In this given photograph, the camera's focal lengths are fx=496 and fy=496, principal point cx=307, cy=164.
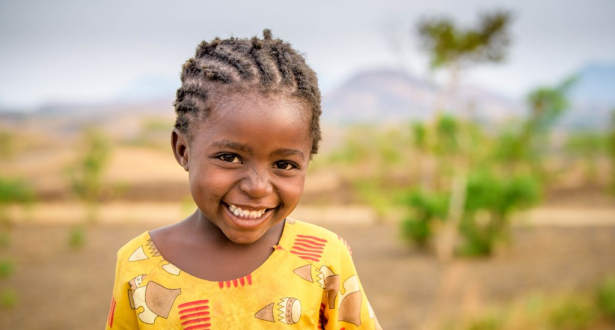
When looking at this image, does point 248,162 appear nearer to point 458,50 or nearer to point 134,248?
point 134,248

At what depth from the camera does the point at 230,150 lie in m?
1.28

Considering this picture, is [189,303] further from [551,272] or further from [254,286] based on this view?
[551,272]

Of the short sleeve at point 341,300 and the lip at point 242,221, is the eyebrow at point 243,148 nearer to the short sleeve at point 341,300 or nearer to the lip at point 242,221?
the lip at point 242,221

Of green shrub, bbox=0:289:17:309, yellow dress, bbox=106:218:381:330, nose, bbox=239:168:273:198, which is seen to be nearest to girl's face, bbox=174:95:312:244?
nose, bbox=239:168:273:198

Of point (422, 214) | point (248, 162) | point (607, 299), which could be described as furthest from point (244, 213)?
point (422, 214)

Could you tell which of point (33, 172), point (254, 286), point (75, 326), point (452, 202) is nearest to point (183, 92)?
point (254, 286)

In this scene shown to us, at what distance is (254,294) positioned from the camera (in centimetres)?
135

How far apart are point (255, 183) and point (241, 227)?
15cm

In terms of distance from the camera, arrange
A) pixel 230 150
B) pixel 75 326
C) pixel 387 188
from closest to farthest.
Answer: pixel 230 150 → pixel 75 326 → pixel 387 188

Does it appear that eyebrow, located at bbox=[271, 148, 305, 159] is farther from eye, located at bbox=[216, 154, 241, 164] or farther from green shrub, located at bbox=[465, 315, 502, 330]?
green shrub, located at bbox=[465, 315, 502, 330]

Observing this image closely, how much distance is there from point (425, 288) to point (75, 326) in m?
4.94

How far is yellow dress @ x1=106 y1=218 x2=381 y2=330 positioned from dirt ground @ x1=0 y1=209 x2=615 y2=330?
440 centimetres

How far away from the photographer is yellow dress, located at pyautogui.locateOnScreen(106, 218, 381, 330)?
132cm

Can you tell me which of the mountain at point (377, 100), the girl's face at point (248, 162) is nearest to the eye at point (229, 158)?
the girl's face at point (248, 162)
